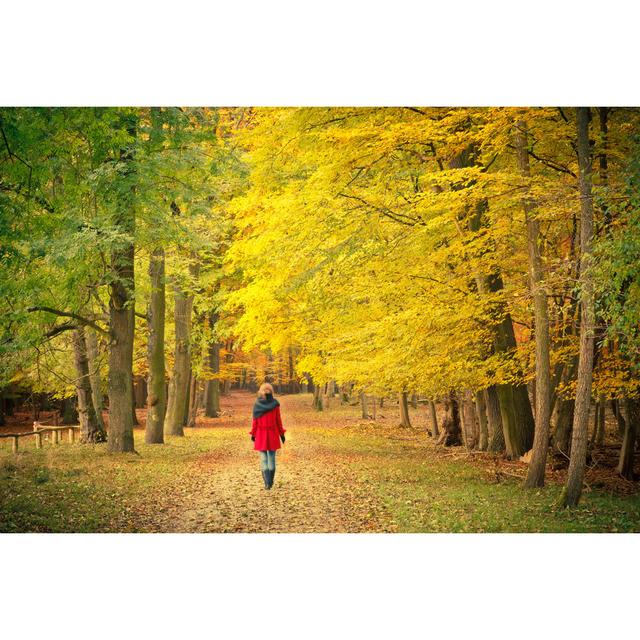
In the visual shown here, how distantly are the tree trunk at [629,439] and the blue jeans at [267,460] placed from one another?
169 inches

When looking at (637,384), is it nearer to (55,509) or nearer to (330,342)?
(330,342)

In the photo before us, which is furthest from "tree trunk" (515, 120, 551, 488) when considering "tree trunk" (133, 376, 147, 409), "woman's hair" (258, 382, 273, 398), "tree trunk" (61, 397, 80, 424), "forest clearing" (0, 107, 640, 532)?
"tree trunk" (61, 397, 80, 424)

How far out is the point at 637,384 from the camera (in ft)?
25.5

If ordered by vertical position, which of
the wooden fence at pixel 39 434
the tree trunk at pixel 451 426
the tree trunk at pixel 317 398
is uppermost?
the tree trunk at pixel 317 398

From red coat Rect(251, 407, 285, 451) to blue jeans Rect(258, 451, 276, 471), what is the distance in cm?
5

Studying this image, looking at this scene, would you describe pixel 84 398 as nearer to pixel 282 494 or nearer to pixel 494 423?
pixel 282 494

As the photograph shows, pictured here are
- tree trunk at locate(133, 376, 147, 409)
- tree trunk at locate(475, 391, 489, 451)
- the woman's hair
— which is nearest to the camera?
the woman's hair

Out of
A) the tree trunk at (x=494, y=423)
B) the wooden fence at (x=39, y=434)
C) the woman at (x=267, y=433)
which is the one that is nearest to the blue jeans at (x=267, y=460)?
the woman at (x=267, y=433)

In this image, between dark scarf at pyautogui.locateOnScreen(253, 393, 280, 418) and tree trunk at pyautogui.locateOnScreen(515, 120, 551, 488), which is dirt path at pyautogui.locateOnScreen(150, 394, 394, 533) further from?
tree trunk at pyautogui.locateOnScreen(515, 120, 551, 488)

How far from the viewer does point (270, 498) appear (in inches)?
285

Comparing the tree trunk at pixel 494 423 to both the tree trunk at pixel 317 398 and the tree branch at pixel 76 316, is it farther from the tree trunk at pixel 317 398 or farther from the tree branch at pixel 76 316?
the tree branch at pixel 76 316

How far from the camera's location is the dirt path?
6.93 metres

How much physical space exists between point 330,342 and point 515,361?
9.71 feet

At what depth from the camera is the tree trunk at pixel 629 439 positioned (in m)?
8.59
